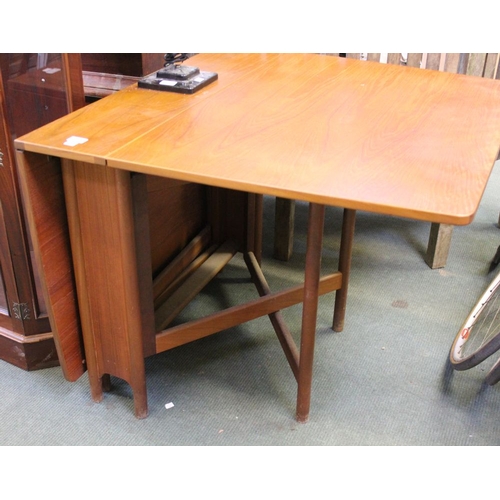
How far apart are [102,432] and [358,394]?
0.82 meters

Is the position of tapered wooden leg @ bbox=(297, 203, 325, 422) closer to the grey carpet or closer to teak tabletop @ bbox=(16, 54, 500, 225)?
the grey carpet

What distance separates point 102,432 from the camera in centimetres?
197

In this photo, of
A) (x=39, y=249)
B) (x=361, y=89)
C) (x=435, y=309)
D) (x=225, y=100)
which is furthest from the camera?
(x=435, y=309)

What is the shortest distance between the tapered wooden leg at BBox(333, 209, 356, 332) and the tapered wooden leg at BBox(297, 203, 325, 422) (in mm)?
432

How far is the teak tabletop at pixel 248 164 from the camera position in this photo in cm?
143

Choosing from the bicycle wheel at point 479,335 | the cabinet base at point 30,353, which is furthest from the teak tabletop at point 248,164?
the bicycle wheel at point 479,335

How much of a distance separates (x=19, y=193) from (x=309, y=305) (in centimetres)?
92

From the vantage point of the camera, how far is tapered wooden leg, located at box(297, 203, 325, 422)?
169cm

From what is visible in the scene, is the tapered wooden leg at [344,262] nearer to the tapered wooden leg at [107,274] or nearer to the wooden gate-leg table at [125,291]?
the wooden gate-leg table at [125,291]

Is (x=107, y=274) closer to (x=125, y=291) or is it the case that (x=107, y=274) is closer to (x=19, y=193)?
(x=125, y=291)

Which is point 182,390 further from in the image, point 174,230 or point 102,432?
point 174,230

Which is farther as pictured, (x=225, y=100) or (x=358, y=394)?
(x=358, y=394)

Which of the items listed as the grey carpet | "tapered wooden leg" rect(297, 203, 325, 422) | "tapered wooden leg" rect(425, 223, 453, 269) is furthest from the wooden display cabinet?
"tapered wooden leg" rect(425, 223, 453, 269)

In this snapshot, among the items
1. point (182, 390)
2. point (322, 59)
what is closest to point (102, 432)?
point (182, 390)
